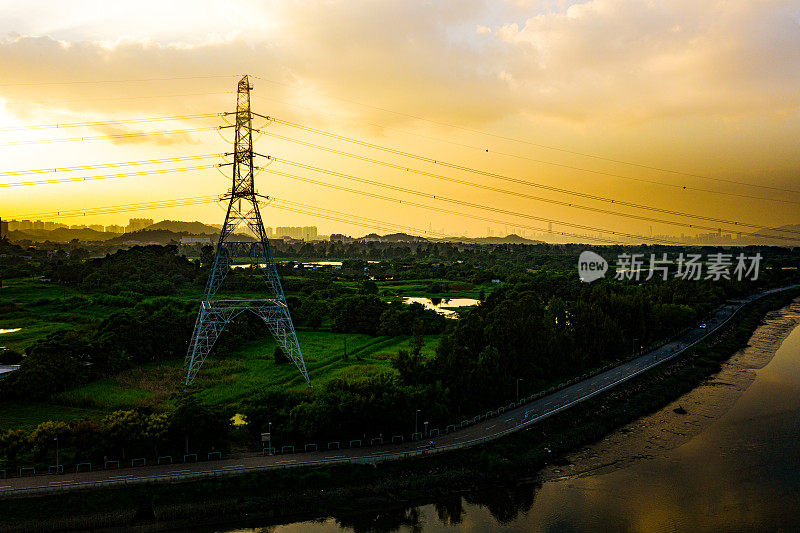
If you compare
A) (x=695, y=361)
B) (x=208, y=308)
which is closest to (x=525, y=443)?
(x=208, y=308)

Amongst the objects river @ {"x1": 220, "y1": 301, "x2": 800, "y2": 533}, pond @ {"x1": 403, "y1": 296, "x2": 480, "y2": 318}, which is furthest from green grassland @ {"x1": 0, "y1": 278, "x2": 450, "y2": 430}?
pond @ {"x1": 403, "y1": 296, "x2": 480, "y2": 318}

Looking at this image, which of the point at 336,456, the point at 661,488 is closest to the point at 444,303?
the point at 661,488

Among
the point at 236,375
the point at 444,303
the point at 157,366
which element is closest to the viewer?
the point at 236,375

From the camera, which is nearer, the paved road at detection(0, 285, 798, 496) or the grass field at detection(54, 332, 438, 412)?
the paved road at detection(0, 285, 798, 496)

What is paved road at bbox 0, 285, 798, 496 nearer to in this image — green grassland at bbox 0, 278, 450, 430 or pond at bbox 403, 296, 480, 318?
green grassland at bbox 0, 278, 450, 430

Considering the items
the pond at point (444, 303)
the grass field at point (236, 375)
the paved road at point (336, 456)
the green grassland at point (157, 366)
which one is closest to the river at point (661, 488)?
the paved road at point (336, 456)

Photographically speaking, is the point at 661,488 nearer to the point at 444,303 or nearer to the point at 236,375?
the point at 236,375

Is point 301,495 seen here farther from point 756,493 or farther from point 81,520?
point 756,493
